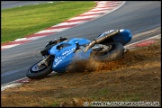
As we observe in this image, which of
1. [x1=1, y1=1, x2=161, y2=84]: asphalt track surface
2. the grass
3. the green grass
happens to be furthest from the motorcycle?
the green grass

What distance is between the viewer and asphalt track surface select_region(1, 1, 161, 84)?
466 inches

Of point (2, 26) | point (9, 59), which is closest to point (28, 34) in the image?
point (2, 26)

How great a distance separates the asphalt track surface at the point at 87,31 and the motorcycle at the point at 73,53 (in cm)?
86

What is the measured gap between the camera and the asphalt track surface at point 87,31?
1184 centimetres

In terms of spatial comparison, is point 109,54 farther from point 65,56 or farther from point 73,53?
point 65,56

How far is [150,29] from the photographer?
15008 mm

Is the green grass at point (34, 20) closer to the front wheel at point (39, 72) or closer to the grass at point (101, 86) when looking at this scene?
the front wheel at point (39, 72)

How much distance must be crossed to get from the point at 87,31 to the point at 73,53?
6.77m

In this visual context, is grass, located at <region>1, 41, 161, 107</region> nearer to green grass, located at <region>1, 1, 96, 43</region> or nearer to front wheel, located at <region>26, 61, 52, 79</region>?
front wheel, located at <region>26, 61, 52, 79</region>

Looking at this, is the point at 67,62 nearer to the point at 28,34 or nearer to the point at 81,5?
the point at 28,34

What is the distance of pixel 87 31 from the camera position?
654 inches

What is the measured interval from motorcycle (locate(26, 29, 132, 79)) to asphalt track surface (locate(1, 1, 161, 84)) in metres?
0.86

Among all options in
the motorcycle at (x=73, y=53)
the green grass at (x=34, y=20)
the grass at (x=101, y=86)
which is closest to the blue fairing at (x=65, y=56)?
the motorcycle at (x=73, y=53)

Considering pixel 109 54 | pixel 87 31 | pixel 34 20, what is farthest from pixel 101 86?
pixel 34 20
